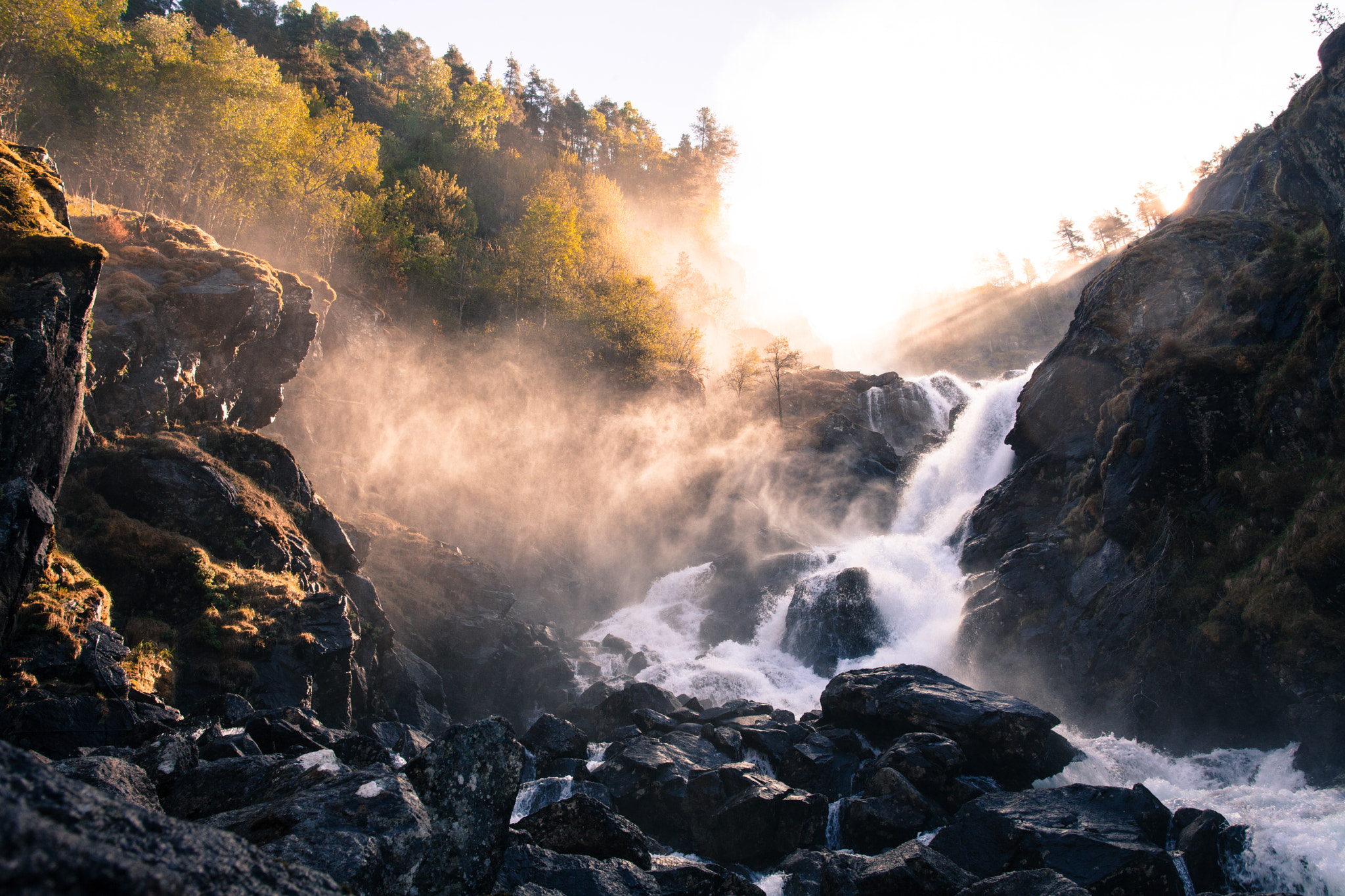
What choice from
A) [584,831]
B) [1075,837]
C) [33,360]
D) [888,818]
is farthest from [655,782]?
[33,360]

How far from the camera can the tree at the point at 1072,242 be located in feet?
299

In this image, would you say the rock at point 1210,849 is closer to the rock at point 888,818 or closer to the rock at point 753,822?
the rock at point 888,818

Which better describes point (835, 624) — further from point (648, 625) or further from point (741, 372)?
point (741, 372)

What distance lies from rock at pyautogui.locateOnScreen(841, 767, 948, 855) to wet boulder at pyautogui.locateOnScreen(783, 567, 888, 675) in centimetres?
1377

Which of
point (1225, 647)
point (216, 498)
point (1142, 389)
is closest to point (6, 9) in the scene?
point (216, 498)

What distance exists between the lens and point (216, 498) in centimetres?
1778

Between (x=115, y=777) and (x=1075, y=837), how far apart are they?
46.7 ft

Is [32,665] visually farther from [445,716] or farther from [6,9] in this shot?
[6,9]

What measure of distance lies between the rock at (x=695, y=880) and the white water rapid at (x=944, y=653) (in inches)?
372

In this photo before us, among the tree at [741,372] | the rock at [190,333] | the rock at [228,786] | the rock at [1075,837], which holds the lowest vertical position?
the rock at [1075,837]

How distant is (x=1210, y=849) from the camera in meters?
11.0

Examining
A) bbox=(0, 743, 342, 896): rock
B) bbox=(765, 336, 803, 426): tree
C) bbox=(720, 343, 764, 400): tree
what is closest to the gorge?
bbox=(0, 743, 342, 896): rock

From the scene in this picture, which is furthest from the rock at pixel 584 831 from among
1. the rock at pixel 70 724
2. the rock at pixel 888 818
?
the rock at pixel 70 724

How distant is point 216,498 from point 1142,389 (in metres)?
31.4
